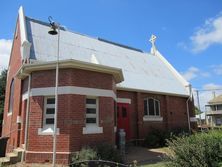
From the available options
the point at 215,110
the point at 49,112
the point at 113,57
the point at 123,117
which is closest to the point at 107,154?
the point at 49,112

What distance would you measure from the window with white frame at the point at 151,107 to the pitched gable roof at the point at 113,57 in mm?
957

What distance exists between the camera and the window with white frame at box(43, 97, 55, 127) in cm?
1092

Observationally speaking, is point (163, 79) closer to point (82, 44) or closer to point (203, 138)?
point (82, 44)

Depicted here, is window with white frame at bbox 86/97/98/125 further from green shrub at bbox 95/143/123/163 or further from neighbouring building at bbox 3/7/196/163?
green shrub at bbox 95/143/123/163

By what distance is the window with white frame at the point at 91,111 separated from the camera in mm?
11297

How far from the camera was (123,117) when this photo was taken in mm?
16312

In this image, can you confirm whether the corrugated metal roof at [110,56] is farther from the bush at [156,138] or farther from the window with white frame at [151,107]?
the bush at [156,138]

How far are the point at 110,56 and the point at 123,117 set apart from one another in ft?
20.0

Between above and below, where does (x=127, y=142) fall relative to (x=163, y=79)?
below

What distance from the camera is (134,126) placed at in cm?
1727

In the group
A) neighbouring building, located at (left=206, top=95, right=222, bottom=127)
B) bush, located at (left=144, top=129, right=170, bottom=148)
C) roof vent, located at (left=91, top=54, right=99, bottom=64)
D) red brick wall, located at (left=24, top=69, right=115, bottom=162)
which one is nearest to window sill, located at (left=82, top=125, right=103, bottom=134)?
red brick wall, located at (left=24, top=69, right=115, bottom=162)

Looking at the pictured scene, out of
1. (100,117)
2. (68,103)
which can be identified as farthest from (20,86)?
(100,117)

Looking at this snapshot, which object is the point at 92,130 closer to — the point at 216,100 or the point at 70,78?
the point at 70,78

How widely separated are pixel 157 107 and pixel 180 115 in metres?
3.28
